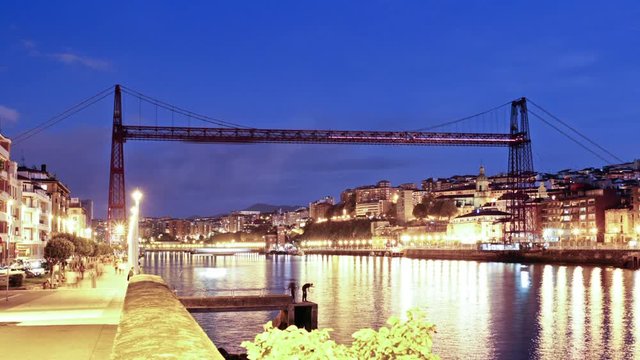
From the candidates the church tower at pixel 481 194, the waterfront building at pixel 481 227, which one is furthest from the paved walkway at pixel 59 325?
the church tower at pixel 481 194

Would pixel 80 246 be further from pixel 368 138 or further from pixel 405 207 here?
pixel 405 207

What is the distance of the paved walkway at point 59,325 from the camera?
938 centimetres

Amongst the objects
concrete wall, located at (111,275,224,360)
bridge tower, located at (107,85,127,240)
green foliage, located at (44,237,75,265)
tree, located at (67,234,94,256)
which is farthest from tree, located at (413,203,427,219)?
concrete wall, located at (111,275,224,360)

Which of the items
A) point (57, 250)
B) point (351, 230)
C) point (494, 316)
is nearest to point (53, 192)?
point (57, 250)

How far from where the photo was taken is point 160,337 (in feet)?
12.4

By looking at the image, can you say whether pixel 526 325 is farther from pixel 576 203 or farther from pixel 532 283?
pixel 576 203

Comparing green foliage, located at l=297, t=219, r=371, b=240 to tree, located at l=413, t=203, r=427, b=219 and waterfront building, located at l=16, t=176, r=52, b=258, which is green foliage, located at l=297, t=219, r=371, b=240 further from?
waterfront building, located at l=16, t=176, r=52, b=258

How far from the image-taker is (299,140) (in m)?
85.0

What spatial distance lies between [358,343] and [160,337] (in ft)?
3.79

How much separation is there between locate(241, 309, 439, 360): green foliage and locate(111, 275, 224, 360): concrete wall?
25 centimetres

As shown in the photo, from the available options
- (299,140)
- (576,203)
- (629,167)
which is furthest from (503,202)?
(299,140)

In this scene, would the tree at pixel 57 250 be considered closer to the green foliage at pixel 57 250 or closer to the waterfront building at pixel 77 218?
the green foliage at pixel 57 250

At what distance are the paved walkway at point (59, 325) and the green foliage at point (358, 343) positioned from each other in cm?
542

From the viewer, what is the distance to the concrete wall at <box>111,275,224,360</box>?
3330 millimetres
